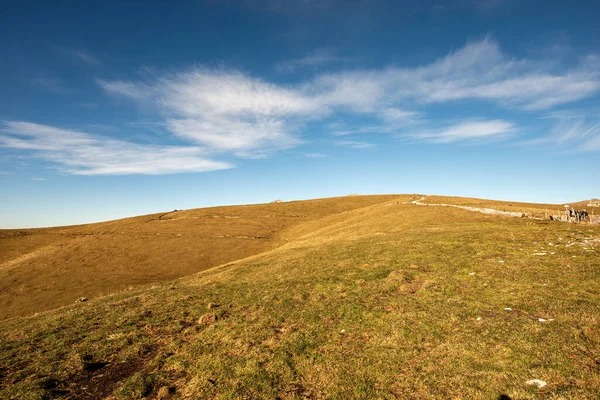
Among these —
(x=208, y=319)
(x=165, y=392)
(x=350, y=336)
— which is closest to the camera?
(x=165, y=392)

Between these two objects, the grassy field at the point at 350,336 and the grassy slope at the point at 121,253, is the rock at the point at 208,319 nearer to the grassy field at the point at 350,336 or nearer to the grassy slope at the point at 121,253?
the grassy field at the point at 350,336

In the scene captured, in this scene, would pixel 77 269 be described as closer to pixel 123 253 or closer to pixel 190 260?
pixel 123 253

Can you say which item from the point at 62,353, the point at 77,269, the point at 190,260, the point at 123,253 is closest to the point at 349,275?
the point at 62,353

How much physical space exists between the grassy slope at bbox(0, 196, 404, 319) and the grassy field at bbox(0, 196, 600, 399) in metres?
19.1

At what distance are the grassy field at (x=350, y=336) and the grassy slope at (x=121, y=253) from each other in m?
19.1

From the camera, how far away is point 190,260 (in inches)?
1779

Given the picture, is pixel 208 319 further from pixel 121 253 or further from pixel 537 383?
pixel 121 253

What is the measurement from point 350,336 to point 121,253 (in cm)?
5136

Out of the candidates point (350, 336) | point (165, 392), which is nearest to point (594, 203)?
point (350, 336)

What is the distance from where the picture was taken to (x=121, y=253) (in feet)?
166

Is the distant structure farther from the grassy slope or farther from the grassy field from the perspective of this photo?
the grassy field

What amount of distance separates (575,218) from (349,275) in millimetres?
24409

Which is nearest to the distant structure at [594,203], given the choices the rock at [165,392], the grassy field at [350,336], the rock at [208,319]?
the grassy field at [350,336]

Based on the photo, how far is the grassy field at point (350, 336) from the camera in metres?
8.11
